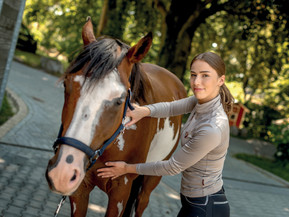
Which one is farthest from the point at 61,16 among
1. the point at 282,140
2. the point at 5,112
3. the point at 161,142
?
the point at 161,142

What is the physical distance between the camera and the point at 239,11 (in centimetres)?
1013

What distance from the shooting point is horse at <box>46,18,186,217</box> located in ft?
6.16

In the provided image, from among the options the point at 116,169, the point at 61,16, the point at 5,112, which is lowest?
the point at 5,112

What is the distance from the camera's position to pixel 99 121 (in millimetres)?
1987

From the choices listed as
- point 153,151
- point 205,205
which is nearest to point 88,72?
point 205,205

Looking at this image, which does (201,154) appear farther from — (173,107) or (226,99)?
(173,107)

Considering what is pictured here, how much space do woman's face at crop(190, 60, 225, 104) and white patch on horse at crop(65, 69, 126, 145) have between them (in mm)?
576

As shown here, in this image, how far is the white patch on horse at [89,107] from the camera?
75.3 inches

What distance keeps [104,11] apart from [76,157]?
1407cm

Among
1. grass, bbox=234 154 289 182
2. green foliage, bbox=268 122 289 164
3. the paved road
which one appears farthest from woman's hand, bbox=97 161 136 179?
green foliage, bbox=268 122 289 164

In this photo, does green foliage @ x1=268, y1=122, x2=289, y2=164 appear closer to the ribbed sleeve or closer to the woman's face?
the ribbed sleeve

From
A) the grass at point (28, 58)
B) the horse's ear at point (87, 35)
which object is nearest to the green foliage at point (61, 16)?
the grass at point (28, 58)

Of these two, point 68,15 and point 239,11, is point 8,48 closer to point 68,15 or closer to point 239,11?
point 239,11

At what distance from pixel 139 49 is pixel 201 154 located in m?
0.84
